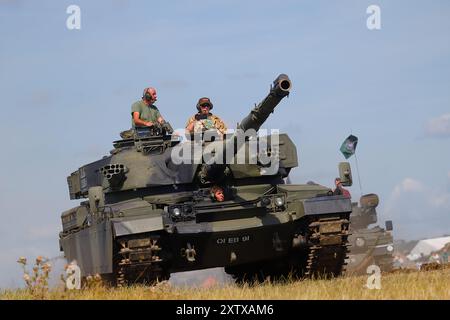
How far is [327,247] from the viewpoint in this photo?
16.9 meters

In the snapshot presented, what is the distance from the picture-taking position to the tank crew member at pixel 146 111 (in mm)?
18688

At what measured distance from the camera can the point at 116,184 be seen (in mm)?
17578

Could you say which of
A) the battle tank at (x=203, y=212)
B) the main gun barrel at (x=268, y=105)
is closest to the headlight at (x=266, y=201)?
the battle tank at (x=203, y=212)

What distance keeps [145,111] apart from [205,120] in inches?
48.3

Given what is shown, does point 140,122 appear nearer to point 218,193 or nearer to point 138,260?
point 218,193

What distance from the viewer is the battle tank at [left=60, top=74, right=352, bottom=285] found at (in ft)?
51.9

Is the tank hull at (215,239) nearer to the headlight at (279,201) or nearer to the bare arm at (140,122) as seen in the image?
the headlight at (279,201)

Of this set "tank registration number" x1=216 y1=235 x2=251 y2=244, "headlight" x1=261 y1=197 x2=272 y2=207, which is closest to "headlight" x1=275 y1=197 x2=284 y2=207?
"headlight" x1=261 y1=197 x2=272 y2=207

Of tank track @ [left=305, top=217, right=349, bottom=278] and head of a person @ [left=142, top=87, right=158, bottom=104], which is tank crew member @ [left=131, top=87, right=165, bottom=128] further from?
tank track @ [left=305, top=217, right=349, bottom=278]

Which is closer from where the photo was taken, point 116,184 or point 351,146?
point 116,184

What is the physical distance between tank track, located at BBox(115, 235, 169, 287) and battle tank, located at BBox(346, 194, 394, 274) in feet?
51.0
